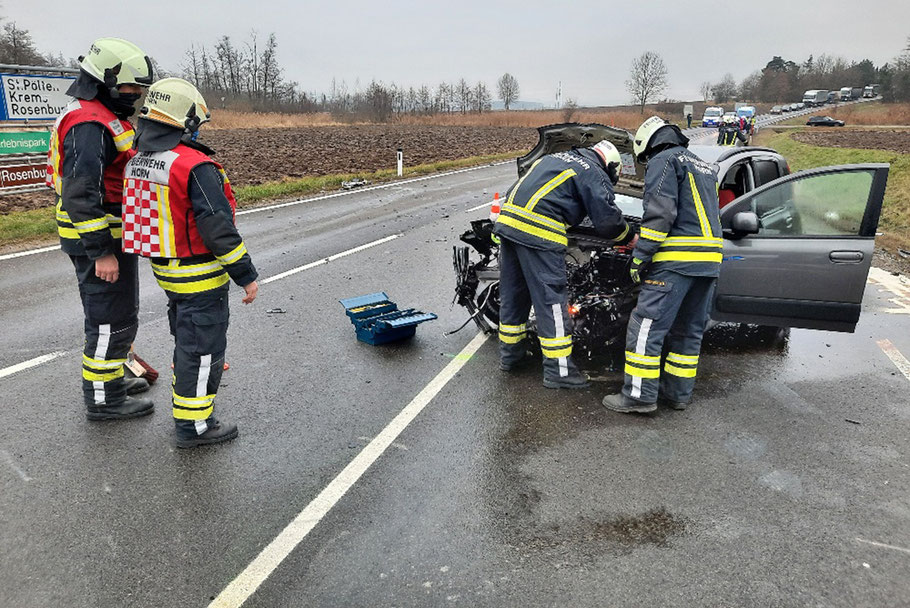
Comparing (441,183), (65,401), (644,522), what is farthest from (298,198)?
(644,522)

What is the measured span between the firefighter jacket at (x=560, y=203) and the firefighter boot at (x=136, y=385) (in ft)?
9.29

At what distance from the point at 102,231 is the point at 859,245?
524 centimetres

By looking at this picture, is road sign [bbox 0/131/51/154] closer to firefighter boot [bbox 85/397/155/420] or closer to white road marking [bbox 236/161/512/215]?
white road marking [bbox 236/161/512/215]

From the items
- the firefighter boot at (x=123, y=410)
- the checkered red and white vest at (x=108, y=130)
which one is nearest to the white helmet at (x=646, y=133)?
the checkered red and white vest at (x=108, y=130)

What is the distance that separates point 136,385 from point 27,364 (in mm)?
1116

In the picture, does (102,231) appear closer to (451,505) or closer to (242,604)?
(242,604)

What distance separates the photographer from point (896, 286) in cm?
790

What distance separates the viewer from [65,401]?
4.34 metres

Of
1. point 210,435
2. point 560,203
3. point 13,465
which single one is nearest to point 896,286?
point 560,203

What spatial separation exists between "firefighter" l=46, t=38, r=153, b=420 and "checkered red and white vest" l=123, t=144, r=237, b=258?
0.23 metres

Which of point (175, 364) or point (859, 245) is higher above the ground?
point (859, 245)

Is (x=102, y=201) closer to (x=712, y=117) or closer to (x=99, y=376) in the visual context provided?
(x=99, y=376)

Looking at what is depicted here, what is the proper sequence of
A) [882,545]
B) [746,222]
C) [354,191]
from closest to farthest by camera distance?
[882,545] < [746,222] < [354,191]

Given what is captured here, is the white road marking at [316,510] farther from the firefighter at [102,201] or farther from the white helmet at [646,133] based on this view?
the white helmet at [646,133]
